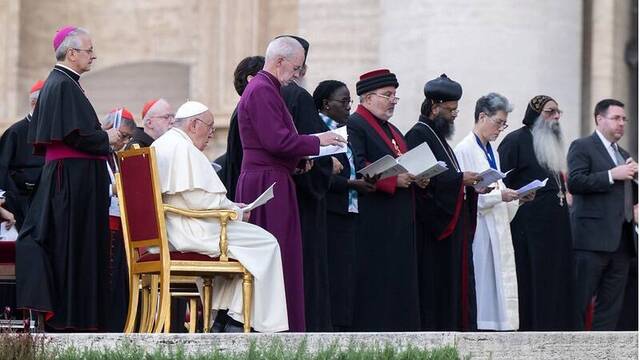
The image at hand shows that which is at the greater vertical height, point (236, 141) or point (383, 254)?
point (236, 141)

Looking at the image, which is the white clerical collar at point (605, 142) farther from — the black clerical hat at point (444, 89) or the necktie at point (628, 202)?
the black clerical hat at point (444, 89)

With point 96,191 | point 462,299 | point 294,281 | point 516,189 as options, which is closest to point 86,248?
point 96,191

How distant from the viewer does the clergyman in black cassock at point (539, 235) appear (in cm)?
1293

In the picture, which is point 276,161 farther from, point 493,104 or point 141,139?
point 493,104

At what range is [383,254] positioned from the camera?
11508mm

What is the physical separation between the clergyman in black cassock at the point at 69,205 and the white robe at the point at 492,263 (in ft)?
9.64

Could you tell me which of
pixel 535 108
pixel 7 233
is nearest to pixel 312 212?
pixel 535 108

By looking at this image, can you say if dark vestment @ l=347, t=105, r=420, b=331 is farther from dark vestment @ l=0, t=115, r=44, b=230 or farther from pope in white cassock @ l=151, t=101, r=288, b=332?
dark vestment @ l=0, t=115, r=44, b=230

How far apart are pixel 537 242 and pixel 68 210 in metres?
3.92

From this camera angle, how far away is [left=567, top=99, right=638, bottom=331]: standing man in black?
13094 mm

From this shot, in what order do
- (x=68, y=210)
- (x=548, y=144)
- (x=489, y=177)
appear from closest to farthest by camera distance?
(x=68, y=210)
(x=489, y=177)
(x=548, y=144)

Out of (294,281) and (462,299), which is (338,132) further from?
(462,299)

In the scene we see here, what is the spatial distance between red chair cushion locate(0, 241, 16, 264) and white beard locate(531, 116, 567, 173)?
12.9 feet

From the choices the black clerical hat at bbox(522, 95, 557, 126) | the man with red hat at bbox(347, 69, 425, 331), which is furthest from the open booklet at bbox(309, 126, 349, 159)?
the black clerical hat at bbox(522, 95, 557, 126)
